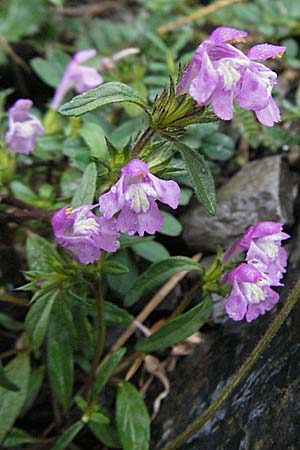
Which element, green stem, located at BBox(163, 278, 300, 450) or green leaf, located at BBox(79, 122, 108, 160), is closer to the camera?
green stem, located at BBox(163, 278, 300, 450)

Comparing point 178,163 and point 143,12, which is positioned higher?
point 178,163

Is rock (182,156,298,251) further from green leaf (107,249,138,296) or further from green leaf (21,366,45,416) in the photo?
green leaf (21,366,45,416)

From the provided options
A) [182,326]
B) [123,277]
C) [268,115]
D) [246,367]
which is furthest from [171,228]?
[268,115]

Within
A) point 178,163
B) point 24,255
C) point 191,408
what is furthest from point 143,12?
point 191,408

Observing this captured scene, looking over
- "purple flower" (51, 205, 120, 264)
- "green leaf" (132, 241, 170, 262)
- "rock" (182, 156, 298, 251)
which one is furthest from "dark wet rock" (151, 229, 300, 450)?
"purple flower" (51, 205, 120, 264)

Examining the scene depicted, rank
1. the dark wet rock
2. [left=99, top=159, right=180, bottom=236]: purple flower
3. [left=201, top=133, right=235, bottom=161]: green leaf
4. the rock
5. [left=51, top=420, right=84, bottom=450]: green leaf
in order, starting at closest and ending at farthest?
[left=99, top=159, right=180, bottom=236]: purple flower
the dark wet rock
[left=51, top=420, right=84, bottom=450]: green leaf
the rock
[left=201, top=133, right=235, bottom=161]: green leaf

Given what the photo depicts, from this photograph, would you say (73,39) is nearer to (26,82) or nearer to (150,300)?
(26,82)
